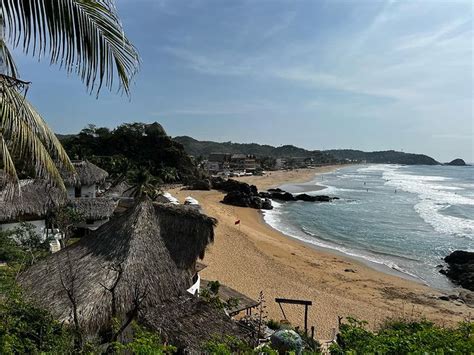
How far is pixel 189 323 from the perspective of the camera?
24.7 feet

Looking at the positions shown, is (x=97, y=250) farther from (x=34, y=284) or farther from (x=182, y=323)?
(x=182, y=323)

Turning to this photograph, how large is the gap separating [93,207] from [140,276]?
37.1ft

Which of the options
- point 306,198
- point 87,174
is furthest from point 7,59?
point 306,198

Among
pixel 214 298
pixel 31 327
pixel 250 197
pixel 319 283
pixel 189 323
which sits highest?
pixel 31 327

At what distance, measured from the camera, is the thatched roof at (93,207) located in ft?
58.0

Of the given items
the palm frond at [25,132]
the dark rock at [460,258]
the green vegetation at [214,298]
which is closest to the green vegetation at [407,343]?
the palm frond at [25,132]

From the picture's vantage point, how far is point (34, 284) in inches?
332

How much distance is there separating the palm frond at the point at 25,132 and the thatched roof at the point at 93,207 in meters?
14.5

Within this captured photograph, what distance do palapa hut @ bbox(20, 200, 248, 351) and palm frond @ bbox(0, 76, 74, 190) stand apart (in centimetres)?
297

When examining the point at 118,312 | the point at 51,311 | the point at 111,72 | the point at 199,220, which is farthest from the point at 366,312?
the point at 111,72

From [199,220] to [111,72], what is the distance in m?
7.16

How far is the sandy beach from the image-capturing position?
14664 millimetres

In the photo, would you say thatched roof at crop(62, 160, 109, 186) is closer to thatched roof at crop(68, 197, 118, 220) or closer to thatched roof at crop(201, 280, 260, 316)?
thatched roof at crop(68, 197, 118, 220)

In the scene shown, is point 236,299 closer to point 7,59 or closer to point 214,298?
point 214,298
